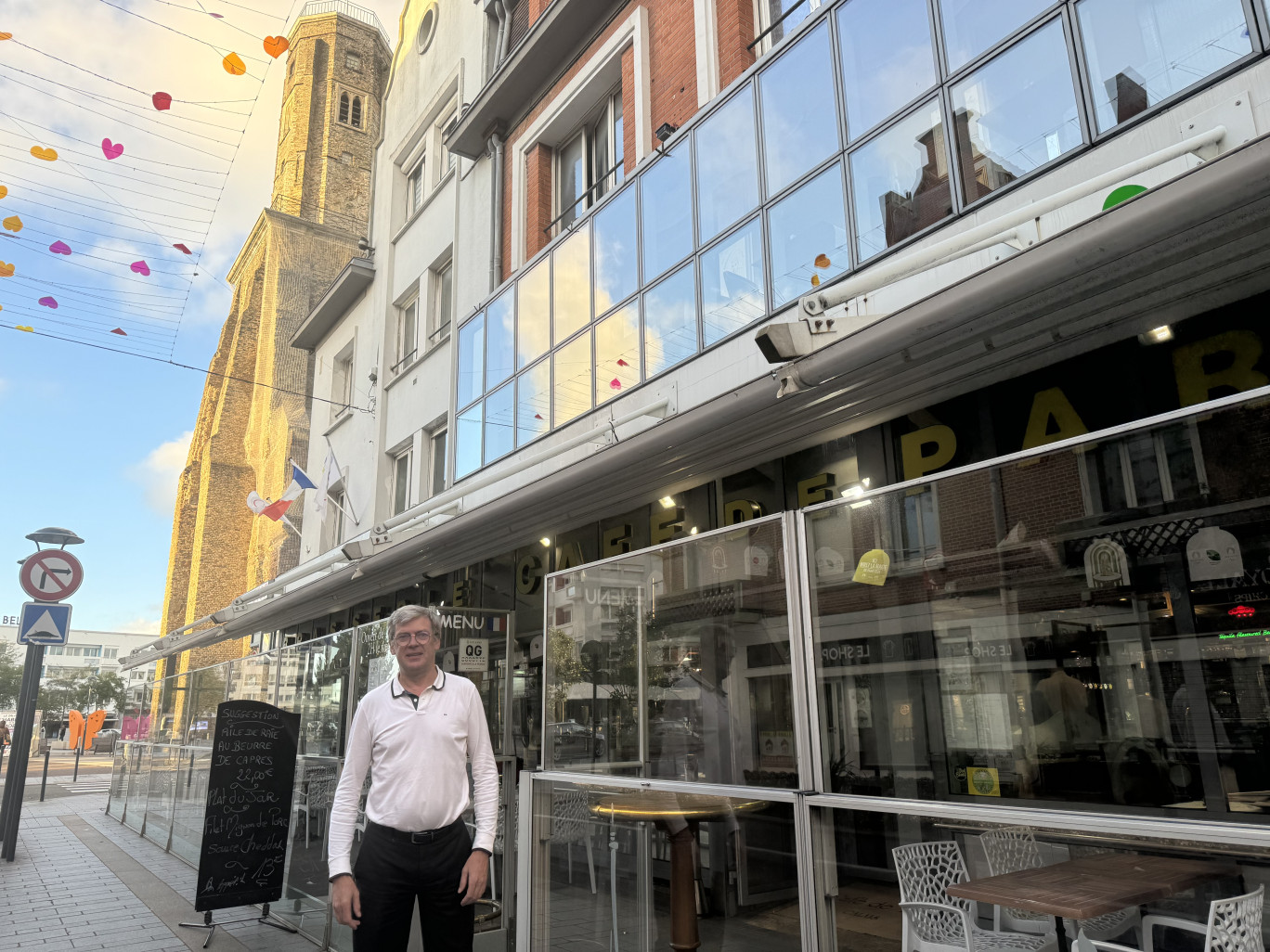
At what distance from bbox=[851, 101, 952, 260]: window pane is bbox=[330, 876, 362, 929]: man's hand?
18.4ft

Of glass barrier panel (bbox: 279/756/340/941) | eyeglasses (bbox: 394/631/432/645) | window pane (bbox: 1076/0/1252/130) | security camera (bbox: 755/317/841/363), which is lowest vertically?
glass barrier panel (bbox: 279/756/340/941)

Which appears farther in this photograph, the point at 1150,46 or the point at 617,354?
the point at 617,354


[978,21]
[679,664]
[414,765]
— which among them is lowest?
[414,765]

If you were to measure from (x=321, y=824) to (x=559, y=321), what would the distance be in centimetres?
609

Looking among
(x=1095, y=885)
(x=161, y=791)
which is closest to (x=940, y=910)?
(x=1095, y=885)

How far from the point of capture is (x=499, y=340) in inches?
487

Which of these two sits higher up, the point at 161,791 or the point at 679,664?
the point at 679,664

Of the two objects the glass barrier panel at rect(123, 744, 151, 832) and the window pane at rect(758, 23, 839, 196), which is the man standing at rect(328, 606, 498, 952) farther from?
the glass barrier panel at rect(123, 744, 151, 832)

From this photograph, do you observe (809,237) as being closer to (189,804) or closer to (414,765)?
(414,765)

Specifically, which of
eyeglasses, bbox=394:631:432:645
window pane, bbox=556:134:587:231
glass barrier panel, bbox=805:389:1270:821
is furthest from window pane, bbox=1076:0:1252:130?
window pane, bbox=556:134:587:231

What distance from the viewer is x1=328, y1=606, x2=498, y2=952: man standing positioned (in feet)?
11.6

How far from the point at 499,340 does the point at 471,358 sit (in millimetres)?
1098

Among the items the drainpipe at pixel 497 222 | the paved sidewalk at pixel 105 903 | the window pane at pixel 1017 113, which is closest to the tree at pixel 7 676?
the paved sidewalk at pixel 105 903

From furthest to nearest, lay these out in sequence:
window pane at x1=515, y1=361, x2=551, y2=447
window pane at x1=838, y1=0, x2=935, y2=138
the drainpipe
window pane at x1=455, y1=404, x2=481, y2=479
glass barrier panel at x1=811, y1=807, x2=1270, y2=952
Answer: the drainpipe, window pane at x1=455, y1=404, x2=481, y2=479, window pane at x1=515, y1=361, x2=551, y2=447, window pane at x1=838, y1=0, x2=935, y2=138, glass barrier panel at x1=811, y1=807, x2=1270, y2=952
